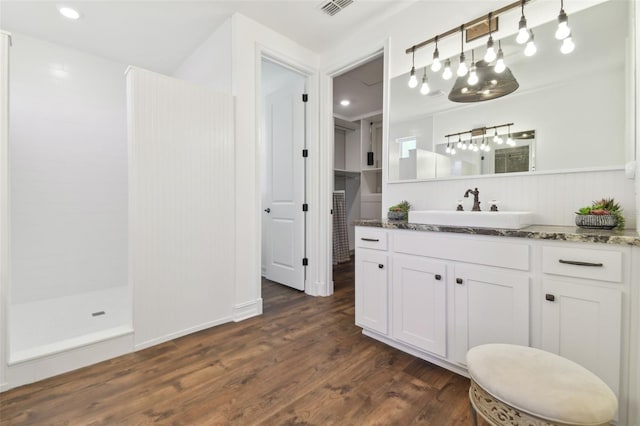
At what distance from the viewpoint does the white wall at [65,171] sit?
2.81m

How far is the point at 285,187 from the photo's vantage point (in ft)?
11.4

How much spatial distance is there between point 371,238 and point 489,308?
2.82 feet

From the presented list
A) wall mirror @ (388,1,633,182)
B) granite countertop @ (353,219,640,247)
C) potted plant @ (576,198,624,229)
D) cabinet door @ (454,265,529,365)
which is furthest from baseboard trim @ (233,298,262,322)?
potted plant @ (576,198,624,229)

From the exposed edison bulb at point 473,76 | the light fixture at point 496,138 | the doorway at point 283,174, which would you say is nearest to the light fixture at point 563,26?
the exposed edison bulb at point 473,76

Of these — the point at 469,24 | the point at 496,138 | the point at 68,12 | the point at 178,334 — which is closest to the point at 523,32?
the point at 469,24

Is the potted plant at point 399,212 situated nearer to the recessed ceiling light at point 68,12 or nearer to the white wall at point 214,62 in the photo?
the white wall at point 214,62

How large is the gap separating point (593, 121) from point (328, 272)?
99.1 inches

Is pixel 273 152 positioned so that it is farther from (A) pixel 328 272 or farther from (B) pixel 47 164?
(B) pixel 47 164

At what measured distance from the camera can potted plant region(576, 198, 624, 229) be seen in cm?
139

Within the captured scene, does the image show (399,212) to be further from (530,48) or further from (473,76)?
(530,48)

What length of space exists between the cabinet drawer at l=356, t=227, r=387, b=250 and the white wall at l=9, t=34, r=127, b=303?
3.04 meters

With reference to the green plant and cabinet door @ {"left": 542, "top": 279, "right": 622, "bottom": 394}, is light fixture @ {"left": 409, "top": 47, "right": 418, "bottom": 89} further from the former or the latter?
cabinet door @ {"left": 542, "top": 279, "right": 622, "bottom": 394}

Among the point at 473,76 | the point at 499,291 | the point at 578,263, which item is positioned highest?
the point at 473,76

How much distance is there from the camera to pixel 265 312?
273 cm
